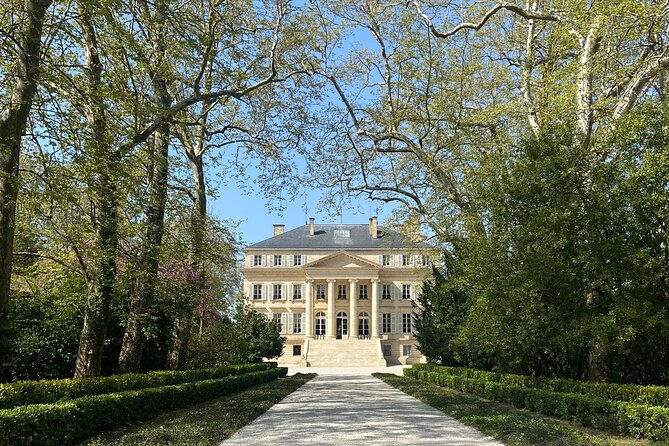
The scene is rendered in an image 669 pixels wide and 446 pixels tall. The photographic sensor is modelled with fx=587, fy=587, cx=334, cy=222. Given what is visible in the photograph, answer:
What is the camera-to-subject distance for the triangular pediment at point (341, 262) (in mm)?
57906

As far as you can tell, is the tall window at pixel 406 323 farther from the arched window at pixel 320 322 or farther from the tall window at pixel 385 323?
the arched window at pixel 320 322

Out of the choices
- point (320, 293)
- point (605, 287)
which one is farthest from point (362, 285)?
point (605, 287)

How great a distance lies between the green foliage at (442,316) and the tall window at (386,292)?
1247 inches

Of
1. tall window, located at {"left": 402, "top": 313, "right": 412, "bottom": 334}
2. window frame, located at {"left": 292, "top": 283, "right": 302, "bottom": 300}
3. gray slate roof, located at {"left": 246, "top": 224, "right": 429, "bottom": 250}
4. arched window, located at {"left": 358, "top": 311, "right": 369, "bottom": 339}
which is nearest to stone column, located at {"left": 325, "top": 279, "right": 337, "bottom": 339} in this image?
arched window, located at {"left": 358, "top": 311, "right": 369, "bottom": 339}

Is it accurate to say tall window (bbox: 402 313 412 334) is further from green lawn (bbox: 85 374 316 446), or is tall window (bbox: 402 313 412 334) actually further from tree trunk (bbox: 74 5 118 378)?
tree trunk (bbox: 74 5 118 378)

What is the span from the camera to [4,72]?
912 cm

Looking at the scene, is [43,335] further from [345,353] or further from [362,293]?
[362,293]

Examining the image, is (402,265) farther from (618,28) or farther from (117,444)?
(117,444)

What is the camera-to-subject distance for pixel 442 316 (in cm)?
2505

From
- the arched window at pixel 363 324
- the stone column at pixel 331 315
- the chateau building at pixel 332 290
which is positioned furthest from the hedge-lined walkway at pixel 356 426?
the arched window at pixel 363 324

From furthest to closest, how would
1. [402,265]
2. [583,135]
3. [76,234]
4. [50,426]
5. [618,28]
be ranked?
[402,265], [583,135], [618,28], [76,234], [50,426]

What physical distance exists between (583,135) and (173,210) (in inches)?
372

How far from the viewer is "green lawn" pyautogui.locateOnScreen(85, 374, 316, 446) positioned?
817 cm

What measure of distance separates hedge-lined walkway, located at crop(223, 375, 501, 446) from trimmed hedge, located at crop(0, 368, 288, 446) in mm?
2088
